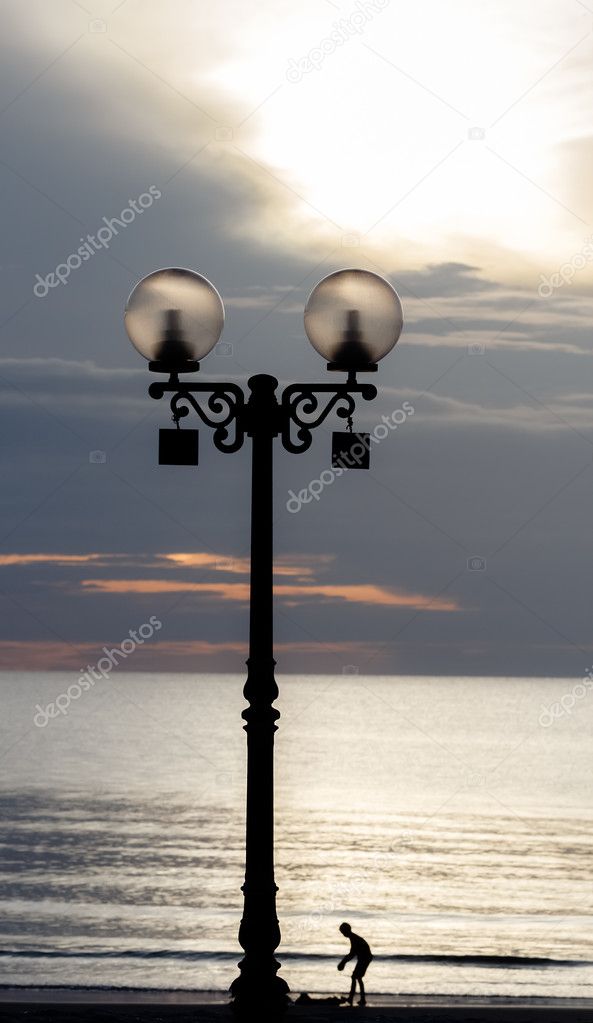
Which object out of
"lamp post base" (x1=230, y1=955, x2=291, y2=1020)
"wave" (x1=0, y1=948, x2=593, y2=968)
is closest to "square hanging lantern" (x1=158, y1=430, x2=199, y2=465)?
"lamp post base" (x1=230, y1=955, x2=291, y2=1020)

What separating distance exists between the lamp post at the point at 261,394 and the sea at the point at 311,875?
24.1 metres

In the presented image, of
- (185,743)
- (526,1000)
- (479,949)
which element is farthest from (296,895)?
(185,743)

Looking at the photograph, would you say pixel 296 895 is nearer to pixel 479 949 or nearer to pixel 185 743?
pixel 479 949

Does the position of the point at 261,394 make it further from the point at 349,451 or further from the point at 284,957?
the point at 284,957

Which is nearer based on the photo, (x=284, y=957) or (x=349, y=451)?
(x=349, y=451)

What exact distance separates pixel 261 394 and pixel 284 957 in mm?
29957

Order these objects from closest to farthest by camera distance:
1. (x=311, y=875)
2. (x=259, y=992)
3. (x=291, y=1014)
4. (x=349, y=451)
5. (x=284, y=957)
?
(x=259, y=992)
(x=349, y=451)
(x=291, y=1014)
(x=284, y=957)
(x=311, y=875)

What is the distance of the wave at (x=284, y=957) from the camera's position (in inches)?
1382

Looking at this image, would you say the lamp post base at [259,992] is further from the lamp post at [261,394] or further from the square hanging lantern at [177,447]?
the square hanging lantern at [177,447]

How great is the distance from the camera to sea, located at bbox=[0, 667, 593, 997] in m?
34.3

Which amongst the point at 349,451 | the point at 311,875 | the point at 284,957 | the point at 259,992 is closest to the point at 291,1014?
the point at 259,992

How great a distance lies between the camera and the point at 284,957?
3500 centimetres

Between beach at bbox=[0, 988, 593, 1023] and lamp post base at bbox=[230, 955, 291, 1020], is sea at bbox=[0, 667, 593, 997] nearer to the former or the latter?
beach at bbox=[0, 988, 593, 1023]

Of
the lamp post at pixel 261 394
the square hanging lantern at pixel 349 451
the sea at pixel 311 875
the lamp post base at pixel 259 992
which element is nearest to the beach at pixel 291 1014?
the lamp post base at pixel 259 992
